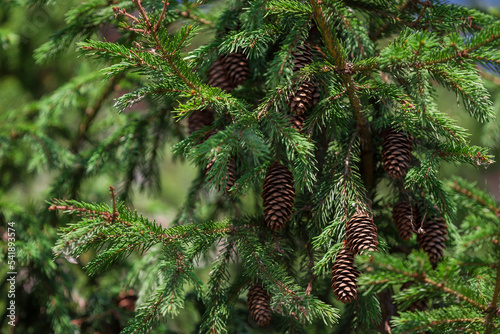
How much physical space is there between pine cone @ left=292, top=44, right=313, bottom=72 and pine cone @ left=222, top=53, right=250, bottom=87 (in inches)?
6.2

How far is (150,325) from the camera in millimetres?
990

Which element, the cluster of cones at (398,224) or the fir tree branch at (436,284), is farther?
the cluster of cones at (398,224)

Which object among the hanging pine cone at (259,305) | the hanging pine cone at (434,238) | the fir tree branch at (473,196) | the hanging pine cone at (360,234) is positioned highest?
the fir tree branch at (473,196)

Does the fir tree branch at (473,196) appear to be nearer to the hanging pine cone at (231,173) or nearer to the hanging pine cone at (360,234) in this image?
the hanging pine cone at (360,234)

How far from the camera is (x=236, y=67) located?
44.3 inches

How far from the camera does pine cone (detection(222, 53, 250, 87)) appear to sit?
1122 mm

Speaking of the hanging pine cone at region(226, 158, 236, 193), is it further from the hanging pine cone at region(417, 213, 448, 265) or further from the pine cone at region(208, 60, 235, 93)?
the hanging pine cone at region(417, 213, 448, 265)

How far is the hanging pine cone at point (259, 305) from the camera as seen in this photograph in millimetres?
999

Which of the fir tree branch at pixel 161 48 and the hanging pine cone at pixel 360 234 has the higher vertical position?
the fir tree branch at pixel 161 48

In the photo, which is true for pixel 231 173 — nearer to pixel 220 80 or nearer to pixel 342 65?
pixel 220 80

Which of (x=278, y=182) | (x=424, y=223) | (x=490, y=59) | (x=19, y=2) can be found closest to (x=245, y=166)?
(x=278, y=182)

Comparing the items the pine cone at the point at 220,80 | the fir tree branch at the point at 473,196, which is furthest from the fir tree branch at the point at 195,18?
the fir tree branch at the point at 473,196

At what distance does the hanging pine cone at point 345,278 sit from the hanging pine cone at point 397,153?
0.22m

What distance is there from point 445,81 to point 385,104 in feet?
0.56
